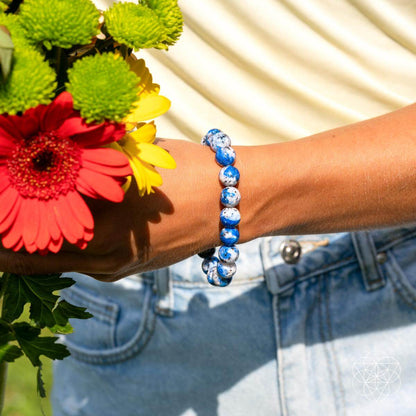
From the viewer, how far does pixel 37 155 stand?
2.21 feet

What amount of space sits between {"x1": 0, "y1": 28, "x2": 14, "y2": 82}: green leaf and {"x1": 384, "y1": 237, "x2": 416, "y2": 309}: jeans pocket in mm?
677

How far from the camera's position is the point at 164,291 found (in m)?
1.15

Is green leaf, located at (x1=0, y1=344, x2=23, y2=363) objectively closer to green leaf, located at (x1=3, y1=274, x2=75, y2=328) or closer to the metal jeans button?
green leaf, located at (x1=3, y1=274, x2=75, y2=328)

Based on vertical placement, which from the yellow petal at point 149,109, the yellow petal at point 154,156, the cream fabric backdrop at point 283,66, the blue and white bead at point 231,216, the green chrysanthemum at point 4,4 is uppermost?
the cream fabric backdrop at point 283,66

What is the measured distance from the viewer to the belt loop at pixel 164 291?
1151 millimetres

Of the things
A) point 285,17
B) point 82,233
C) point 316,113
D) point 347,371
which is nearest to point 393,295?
point 347,371

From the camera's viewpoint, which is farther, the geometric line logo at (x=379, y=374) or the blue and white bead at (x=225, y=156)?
the geometric line logo at (x=379, y=374)

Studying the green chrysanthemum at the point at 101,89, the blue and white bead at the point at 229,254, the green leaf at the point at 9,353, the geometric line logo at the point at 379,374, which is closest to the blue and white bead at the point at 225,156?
the blue and white bead at the point at 229,254

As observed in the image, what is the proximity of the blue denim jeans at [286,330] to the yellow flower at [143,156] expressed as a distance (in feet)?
1.42

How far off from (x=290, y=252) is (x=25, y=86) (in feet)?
1.95

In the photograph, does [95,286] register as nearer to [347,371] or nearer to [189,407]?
[189,407]

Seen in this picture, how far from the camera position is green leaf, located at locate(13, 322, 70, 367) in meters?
0.86

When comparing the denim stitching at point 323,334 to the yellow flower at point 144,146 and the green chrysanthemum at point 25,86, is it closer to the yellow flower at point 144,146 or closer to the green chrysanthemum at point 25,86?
the yellow flower at point 144,146

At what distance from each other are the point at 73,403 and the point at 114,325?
0.21 meters
